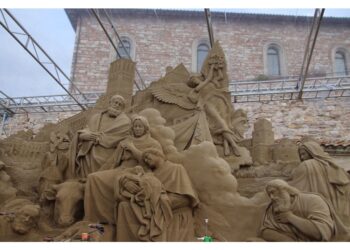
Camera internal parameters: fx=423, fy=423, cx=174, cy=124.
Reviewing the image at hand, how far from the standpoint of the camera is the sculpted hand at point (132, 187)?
18.6 feet

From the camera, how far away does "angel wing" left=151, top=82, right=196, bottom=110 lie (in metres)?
8.33

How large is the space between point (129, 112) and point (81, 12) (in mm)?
17761

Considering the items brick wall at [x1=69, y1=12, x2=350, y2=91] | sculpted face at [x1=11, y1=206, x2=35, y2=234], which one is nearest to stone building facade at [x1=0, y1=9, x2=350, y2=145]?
brick wall at [x1=69, y1=12, x2=350, y2=91]

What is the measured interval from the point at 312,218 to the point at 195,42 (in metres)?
19.6

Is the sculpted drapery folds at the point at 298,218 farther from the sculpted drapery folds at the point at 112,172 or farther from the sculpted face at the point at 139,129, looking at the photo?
the sculpted face at the point at 139,129

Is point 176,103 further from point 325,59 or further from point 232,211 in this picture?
point 325,59

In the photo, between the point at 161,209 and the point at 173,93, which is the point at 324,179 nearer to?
the point at 161,209

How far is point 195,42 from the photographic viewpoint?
79.0 feet

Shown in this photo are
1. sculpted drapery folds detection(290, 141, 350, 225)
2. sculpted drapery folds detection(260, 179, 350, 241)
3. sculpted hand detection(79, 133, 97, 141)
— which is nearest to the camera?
sculpted drapery folds detection(260, 179, 350, 241)

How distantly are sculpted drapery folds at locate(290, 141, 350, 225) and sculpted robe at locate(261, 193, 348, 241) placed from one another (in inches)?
17.4

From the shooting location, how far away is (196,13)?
24.5 metres

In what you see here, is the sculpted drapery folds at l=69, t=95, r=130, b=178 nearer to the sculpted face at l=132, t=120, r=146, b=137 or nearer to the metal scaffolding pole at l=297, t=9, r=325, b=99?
the sculpted face at l=132, t=120, r=146, b=137

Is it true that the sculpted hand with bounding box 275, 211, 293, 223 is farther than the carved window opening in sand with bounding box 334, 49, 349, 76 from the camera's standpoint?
No

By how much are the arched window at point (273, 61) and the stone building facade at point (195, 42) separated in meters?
0.12
